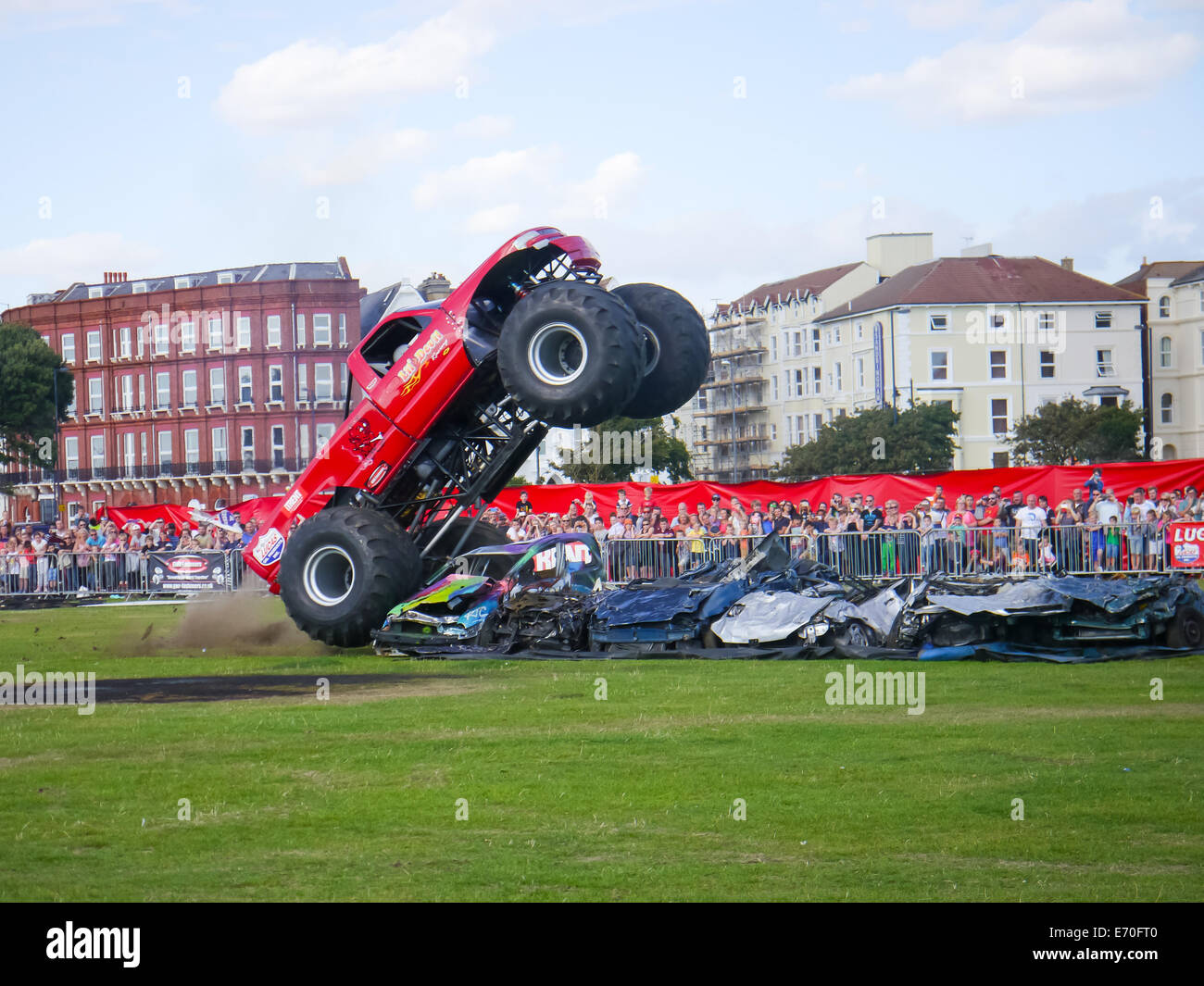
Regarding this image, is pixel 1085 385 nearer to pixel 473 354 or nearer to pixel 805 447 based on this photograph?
pixel 805 447

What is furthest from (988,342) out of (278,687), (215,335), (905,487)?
(278,687)

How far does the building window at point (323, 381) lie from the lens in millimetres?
91250

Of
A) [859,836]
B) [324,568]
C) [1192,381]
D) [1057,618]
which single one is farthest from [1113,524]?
[1192,381]

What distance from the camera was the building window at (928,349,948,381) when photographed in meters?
97.4

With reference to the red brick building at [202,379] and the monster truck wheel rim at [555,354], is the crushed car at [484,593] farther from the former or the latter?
the red brick building at [202,379]

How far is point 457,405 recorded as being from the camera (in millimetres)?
18062

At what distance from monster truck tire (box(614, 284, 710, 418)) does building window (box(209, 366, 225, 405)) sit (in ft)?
261

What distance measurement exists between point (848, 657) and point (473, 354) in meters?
5.82

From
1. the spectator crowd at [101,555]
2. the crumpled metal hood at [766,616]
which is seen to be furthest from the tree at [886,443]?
the crumpled metal hood at [766,616]

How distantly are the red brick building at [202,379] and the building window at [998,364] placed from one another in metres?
42.9

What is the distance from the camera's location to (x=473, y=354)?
17328mm

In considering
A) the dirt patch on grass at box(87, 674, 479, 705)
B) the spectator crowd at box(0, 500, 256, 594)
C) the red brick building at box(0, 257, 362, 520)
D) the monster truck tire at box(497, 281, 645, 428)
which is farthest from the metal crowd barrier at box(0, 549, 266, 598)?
the red brick building at box(0, 257, 362, 520)

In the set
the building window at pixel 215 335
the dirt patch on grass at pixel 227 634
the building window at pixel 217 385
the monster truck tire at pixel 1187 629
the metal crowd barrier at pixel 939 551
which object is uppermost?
the building window at pixel 215 335

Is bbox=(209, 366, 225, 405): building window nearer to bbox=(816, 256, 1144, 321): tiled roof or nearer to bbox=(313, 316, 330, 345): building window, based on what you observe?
bbox=(313, 316, 330, 345): building window
